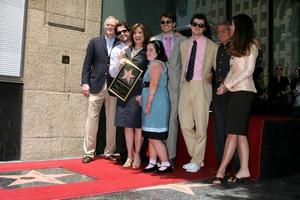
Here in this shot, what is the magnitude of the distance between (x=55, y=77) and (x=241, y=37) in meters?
2.97

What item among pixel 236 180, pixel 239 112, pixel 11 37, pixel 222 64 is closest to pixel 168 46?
Answer: pixel 222 64

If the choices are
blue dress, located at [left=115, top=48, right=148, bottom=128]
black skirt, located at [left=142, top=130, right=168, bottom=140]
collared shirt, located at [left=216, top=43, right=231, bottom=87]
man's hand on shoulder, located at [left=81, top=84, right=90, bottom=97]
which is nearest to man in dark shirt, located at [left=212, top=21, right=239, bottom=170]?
collared shirt, located at [left=216, top=43, right=231, bottom=87]

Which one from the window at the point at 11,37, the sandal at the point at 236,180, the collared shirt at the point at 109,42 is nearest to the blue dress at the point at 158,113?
the sandal at the point at 236,180

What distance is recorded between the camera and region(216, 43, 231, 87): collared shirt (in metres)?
5.25

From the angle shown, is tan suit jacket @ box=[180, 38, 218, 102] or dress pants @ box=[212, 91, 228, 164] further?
tan suit jacket @ box=[180, 38, 218, 102]

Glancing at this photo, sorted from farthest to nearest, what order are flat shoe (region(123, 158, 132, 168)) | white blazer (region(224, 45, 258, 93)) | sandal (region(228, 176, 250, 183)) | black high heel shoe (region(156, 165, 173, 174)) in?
flat shoe (region(123, 158, 132, 168))
black high heel shoe (region(156, 165, 173, 174))
sandal (region(228, 176, 250, 183))
white blazer (region(224, 45, 258, 93))

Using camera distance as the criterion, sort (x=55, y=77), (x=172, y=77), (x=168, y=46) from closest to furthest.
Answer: (x=172, y=77) → (x=168, y=46) → (x=55, y=77)

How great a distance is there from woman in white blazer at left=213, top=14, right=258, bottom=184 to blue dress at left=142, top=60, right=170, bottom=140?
770 millimetres

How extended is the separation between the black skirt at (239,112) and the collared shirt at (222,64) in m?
0.38

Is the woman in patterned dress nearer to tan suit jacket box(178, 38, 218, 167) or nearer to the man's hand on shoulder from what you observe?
tan suit jacket box(178, 38, 218, 167)

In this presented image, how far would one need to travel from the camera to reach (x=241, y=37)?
493 centimetres

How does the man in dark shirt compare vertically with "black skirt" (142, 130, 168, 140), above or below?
above

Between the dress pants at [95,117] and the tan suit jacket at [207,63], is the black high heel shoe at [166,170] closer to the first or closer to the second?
the tan suit jacket at [207,63]

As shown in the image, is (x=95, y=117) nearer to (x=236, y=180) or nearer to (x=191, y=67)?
(x=191, y=67)
